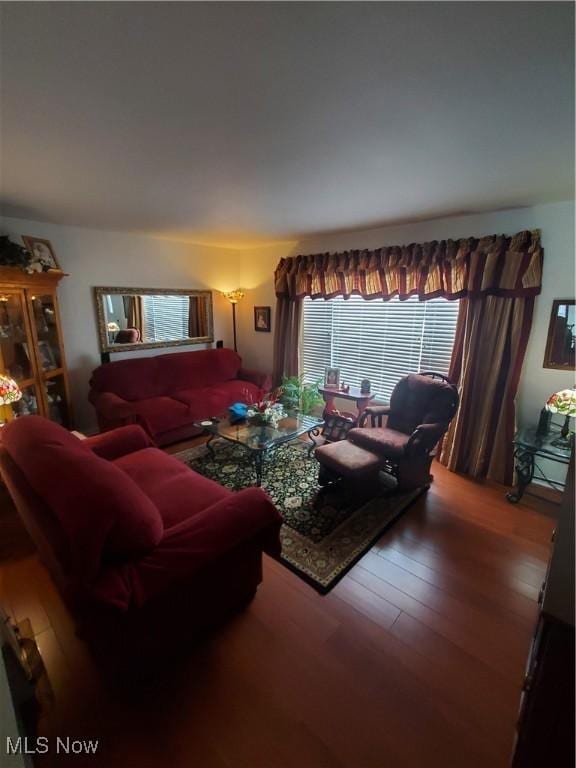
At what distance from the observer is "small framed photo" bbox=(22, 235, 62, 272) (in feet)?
9.27

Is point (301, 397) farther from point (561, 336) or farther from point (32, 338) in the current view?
point (32, 338)

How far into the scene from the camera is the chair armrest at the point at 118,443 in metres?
2.25

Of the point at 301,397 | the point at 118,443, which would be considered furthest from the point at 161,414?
the point at 301,397

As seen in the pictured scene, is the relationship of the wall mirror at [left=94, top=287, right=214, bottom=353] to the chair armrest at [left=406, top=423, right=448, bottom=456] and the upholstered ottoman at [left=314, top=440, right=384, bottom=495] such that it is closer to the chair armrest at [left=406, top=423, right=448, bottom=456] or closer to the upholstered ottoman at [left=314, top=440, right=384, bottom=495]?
the upholstered ottoman at [left=314, top=440, right=384, bottom=495]

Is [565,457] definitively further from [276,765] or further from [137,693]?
[137,693]

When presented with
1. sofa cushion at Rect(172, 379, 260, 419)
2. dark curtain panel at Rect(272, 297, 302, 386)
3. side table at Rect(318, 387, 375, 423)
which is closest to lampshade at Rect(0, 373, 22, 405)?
sofa cushion at Rect(172, 379, 260, 419)

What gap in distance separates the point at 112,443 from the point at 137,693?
1470mm

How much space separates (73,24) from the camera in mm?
871

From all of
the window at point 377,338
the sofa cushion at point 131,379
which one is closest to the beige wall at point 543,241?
the window at point 377,338

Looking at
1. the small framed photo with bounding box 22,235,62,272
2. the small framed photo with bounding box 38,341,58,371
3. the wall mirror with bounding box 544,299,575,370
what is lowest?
the small framed photo with bounding box 38,341,58,371

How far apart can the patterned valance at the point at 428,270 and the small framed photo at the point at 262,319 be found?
627mm

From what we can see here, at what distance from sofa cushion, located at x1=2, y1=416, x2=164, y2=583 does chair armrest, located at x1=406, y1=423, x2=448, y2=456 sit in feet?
6.49

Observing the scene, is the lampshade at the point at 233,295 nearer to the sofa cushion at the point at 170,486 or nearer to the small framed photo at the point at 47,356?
the small framed photo at the point at 47,356

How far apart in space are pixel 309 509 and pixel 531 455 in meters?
1.85
